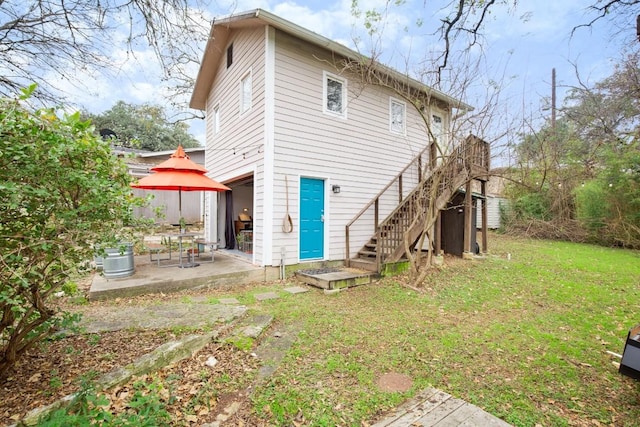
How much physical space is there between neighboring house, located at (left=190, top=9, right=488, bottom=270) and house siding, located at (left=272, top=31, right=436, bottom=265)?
0.9 inches

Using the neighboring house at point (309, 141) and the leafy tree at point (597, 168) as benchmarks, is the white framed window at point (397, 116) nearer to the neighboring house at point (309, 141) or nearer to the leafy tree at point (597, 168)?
the neighboring house at point (309, 141)

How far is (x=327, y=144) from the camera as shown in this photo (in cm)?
726

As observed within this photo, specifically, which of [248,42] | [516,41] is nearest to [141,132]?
[248,42]

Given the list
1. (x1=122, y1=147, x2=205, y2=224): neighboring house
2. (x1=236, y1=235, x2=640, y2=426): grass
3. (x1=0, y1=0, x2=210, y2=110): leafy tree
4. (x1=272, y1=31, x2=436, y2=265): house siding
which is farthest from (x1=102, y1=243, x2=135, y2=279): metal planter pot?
(x1=122, y1=147, x2=205, y2=224): neighboring house

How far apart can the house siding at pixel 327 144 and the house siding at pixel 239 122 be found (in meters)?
0.46

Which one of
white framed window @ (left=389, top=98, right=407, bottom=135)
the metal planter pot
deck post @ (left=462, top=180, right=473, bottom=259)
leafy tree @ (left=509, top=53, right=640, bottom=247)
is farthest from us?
leafy tree @ (left=509, top=53, right=640, bottom=247)

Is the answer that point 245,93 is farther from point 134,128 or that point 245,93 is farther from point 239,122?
point 134,128

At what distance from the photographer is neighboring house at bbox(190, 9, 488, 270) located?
642 cm

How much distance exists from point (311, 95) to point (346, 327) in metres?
5.32

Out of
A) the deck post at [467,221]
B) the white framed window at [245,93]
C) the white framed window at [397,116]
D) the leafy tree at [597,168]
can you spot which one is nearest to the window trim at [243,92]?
the white framed window at [245,93]

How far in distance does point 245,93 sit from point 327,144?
2526 millimetres

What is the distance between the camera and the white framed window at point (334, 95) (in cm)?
725

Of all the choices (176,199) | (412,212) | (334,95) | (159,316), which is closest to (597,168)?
(412,212)

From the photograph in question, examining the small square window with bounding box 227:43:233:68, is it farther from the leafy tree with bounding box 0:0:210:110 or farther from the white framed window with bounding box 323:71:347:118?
the leafy tree with bounding box 0:0:210:110
